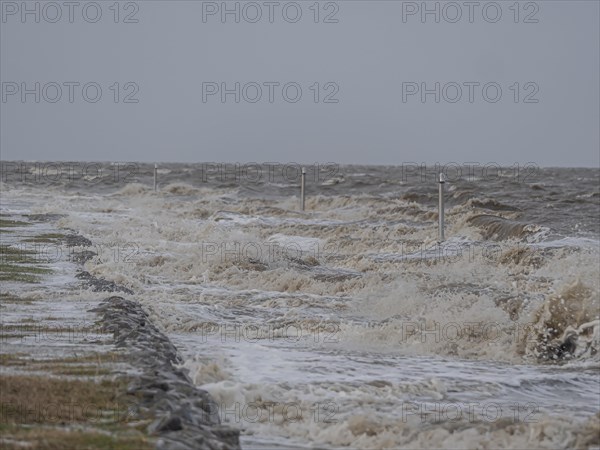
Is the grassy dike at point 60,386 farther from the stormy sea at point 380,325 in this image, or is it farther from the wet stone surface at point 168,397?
the stormy sea at point 380,325

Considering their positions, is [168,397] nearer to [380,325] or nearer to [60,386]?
[60,386]

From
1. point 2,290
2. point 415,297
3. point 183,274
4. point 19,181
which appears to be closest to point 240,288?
point 183,274

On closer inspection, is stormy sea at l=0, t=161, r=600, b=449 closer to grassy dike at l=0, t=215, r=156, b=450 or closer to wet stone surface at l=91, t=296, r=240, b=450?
wet stone surface at l=91, t=296, r=240, b=450

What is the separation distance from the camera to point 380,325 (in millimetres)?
10641

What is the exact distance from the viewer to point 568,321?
969cm

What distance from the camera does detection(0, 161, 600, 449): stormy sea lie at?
6016mm

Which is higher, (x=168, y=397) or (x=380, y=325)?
(x=168, y=397)

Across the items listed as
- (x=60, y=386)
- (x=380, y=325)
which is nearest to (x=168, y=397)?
(x=60, y=386)

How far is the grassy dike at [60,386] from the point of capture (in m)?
4.79

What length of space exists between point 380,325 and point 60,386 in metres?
5.43

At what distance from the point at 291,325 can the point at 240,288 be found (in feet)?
11.7

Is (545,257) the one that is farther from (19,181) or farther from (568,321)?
(19,181)

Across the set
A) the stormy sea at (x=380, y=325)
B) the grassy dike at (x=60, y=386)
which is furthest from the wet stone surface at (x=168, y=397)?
the stormy sea at (x=380, y=325)

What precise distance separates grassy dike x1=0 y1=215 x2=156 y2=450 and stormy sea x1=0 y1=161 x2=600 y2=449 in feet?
2.34
